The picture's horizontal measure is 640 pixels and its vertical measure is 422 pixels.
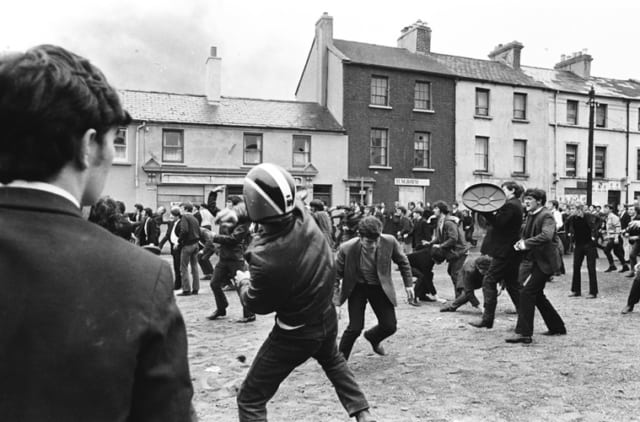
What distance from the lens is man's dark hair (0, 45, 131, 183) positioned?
1290 millimetres

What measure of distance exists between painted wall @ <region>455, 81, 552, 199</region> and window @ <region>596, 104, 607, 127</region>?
13.5ft

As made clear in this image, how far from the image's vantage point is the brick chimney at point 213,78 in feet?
93.9

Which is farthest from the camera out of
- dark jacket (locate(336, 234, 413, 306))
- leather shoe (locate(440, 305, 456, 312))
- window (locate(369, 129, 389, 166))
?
window (locate(369, 129, 389, 166))

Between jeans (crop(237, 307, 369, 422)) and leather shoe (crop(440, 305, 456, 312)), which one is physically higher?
jeans (crop(237, 307, 369, 422))

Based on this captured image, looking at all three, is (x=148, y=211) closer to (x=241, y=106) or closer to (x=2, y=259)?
(x=241, y=106)

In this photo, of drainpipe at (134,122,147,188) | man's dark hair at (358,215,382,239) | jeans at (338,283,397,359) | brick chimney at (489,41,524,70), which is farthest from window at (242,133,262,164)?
jeans at (338,283,397,359)

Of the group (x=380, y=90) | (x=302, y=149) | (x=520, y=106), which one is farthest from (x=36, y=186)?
(x=520, y=106)

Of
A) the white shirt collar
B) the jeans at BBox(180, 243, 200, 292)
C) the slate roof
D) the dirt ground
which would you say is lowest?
the dirt ground

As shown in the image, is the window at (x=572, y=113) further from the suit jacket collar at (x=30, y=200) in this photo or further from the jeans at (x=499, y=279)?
the suit jacket collar at (x=30, y=200)

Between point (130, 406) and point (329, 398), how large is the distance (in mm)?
4305

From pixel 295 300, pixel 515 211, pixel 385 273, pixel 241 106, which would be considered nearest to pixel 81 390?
pixel 295 300

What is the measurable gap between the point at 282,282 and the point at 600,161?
3636 centimetres

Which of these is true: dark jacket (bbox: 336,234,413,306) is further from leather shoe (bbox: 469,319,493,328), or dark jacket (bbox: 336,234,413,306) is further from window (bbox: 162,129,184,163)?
window (bbox: 162,129,184,163)

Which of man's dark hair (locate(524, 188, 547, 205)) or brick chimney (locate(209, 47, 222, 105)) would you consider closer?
man's dark hair (locate(524, 188, 547, 205))
